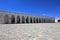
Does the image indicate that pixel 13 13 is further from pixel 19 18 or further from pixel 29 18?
pixel 29 18

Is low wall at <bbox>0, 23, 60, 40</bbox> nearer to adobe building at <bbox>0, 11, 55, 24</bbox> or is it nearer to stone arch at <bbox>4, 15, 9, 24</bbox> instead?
adobe building at <bbox>0, 11, 55, 24</bbox>

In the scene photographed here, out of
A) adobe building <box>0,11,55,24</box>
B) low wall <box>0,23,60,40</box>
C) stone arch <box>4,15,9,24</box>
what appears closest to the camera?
low wall <box>0,23,60,40</box>

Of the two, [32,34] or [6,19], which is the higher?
[6,19]

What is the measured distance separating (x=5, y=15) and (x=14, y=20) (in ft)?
13.8

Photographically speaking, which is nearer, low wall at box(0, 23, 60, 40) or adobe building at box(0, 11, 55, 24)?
low wall at box(0, 23, 60, 40)

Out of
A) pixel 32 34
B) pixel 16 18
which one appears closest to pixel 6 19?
pixel 16 18

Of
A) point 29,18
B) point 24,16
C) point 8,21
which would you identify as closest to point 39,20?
point 29,18

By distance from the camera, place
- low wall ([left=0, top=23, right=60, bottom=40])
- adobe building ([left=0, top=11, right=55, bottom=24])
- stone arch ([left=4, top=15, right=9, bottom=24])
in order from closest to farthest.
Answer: low wall ([left=0, top=23, right=60, bottom=40])
adobe building ([left=0, top=11, right=55, bottom=24])
stone arch ([left=4, top=15, right=9, bottom=24])

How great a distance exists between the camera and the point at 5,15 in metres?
20.5

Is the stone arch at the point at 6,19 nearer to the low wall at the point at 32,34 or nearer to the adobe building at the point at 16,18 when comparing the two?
the adobe building at the point at 16,18

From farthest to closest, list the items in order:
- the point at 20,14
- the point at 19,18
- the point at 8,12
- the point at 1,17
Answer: the point at 19,18 → the point at 20,14 → the point at 8,12 → the point at 1,17

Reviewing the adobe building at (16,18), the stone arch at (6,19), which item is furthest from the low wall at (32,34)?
the stone arch at (6,19)

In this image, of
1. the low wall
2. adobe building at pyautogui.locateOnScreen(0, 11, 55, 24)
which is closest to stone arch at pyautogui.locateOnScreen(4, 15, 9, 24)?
adobe building at pyautogui.locateOnScreen(0, 11, 55, 24)

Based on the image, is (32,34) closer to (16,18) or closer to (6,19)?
(6,19)
